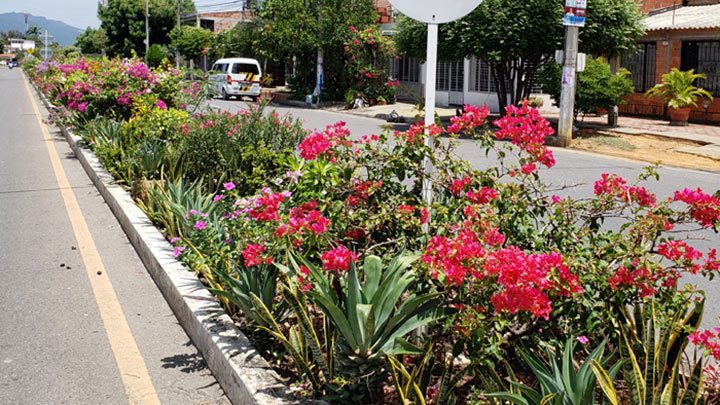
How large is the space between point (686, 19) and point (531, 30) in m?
7.23

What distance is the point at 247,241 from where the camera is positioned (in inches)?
171

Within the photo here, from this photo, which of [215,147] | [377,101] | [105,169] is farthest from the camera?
[377,101]

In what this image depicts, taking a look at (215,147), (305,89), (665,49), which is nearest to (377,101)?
(305,89)

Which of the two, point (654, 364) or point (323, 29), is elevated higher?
point (323, 29)

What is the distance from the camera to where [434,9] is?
3977 mm

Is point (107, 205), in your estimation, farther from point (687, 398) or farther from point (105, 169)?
point (687, 398)

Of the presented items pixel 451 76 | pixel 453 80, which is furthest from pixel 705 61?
pixel 451 76

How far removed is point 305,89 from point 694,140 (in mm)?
20568

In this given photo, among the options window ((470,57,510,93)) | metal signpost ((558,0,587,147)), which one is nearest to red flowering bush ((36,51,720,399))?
metal signpost ((558,0,587,147))

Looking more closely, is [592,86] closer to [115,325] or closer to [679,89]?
[679,89]

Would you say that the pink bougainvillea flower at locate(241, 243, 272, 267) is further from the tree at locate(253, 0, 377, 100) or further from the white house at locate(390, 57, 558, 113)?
the tree at locate(253, 0, 377, 100)

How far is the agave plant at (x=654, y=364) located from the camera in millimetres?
2859

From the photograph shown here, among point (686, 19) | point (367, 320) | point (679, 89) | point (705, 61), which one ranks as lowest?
point (367, 320)

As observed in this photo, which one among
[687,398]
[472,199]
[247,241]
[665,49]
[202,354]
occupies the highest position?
[665,49]
